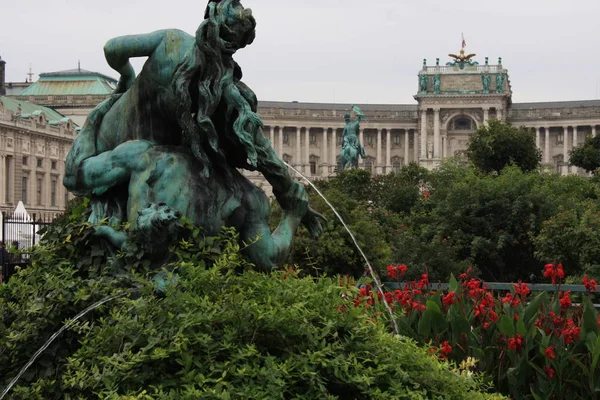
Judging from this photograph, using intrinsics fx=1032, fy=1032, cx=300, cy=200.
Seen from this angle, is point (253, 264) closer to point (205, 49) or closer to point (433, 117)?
point (205, 49)

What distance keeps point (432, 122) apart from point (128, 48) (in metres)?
104

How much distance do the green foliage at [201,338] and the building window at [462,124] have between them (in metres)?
106

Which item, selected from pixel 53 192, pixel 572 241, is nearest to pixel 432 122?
pixel 53 192

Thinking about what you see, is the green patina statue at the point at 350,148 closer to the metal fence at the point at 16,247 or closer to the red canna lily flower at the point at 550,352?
the metal fence at the point at 16,247

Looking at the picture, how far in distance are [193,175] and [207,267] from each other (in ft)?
1.61

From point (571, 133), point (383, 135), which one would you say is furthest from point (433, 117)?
point (571, 133)

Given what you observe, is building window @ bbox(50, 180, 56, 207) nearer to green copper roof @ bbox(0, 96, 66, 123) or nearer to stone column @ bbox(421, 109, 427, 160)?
green copper roof @ bbox(0, 96, 66, 123)

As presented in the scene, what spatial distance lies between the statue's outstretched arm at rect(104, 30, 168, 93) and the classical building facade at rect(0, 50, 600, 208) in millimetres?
99545

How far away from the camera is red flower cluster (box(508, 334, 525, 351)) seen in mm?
7250

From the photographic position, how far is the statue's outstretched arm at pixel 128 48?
17.6 ft

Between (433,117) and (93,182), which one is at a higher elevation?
(433,117)

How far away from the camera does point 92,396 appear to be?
4387mm

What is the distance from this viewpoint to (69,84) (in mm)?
101938

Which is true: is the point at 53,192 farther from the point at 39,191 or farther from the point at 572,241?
the point at 572,241
